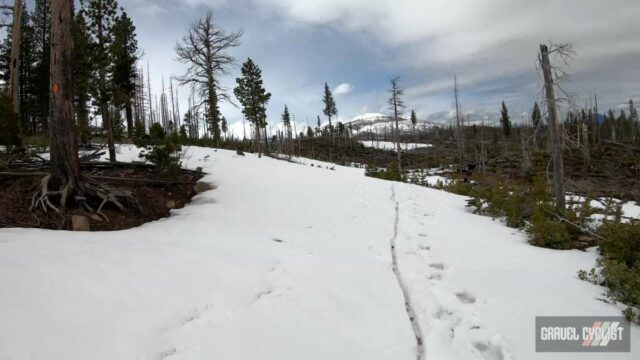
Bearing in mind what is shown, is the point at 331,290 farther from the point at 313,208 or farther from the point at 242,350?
the point at 313,208

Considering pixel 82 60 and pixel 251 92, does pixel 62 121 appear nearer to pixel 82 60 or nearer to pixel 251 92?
pixel 82 60

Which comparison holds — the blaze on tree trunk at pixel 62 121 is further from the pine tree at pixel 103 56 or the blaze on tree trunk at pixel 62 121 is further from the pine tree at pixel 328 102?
the pine tree at pixel 328 102

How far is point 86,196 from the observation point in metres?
6.30

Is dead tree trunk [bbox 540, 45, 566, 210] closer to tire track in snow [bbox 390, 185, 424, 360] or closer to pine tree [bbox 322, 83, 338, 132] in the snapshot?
tire track in snow [bbox 390, 185, 424, 360]

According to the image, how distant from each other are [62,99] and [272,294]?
18.8 feet

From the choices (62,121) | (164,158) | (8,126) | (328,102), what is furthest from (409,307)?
(328,102)

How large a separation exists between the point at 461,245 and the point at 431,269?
1.83 meters

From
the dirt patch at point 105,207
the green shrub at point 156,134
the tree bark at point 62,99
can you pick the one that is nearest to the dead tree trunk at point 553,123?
the dirt patch at point 105,207

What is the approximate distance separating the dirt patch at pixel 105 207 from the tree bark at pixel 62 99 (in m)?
0.70

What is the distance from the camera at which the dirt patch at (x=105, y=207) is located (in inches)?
213

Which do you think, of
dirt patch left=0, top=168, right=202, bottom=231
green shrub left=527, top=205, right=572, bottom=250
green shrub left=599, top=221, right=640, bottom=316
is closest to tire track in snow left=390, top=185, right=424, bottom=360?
green shrub left=599, top=221, right=640, bottom=316

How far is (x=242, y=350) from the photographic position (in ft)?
9.21

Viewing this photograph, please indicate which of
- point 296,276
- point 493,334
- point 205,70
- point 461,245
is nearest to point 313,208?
point 461,245

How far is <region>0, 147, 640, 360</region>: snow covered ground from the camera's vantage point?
2.79 m
